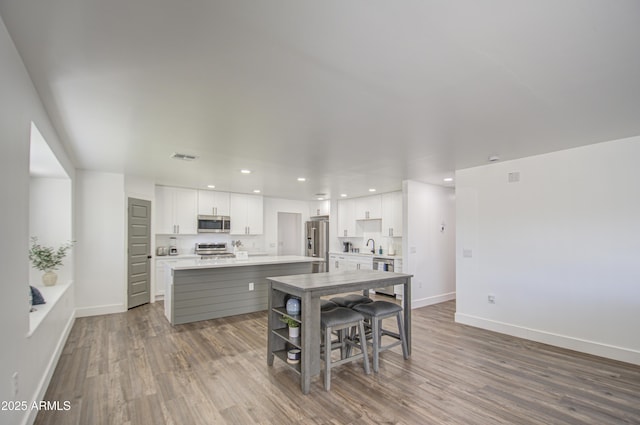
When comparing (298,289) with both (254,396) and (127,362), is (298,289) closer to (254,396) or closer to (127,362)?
(254,396)

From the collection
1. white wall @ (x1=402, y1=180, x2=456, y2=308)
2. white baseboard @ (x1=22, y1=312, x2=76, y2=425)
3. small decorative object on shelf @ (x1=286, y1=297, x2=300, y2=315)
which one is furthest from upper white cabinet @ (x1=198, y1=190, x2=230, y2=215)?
small decorative object on shelf @ (x1=286, y1=297, x2=300, y2=315)

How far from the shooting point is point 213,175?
5.46 m

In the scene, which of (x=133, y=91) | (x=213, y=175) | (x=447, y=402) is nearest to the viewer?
(x=133, y=91)

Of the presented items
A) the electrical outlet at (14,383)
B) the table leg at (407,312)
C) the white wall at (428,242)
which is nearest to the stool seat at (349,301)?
the table leg at (407,312)

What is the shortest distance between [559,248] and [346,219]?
512cm

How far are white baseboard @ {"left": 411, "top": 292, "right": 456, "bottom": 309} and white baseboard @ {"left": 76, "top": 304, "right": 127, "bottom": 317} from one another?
5.20 metres

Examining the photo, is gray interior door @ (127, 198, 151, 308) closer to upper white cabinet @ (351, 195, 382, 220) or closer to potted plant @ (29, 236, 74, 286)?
potted plant @ (29, 236, 74, 286)

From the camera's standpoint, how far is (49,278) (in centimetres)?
409

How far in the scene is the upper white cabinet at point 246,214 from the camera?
771 cm

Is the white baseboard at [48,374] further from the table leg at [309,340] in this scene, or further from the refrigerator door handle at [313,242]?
the refrigerator door handle at [313,242]

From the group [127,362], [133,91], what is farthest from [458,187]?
[127,362]

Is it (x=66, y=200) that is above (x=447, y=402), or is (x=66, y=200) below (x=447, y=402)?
above

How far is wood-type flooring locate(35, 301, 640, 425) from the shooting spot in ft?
7.68

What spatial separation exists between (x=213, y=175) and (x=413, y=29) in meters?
4.60
